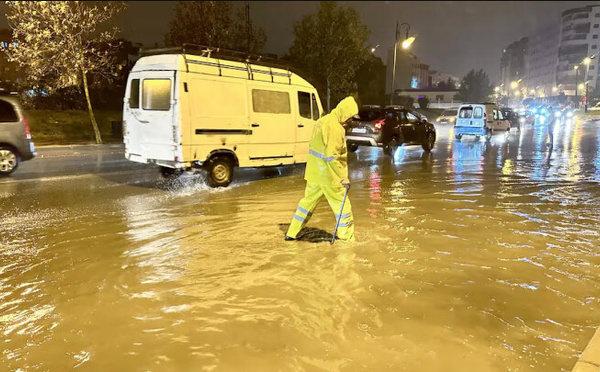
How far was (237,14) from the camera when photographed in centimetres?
2367

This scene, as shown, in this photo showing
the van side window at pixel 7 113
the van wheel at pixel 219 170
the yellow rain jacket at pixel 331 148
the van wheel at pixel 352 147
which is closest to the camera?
the yellow rain jacket at pixel 331 148

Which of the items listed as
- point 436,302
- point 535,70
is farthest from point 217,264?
point 535,70

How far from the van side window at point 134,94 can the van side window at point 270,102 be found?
2383 mm

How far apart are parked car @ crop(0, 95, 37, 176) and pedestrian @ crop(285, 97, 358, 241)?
8.41m

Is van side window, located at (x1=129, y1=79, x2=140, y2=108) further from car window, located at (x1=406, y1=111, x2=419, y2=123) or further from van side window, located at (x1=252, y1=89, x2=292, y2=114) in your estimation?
car window, located at (x1=406, y1=111, x2=419, y2=123)

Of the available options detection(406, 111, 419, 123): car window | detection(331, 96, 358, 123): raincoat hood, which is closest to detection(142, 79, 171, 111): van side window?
detection(331, 96, 358, 123): raincoat hood

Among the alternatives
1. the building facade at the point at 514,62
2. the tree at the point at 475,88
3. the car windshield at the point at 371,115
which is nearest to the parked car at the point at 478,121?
the car windshield at the point at 371,115

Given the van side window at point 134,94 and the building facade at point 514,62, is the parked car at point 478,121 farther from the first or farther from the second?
the building facade at point 514,62

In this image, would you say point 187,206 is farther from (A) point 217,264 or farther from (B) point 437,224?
(B) point 437,224

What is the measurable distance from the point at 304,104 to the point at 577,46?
455 feet

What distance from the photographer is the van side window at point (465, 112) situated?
71.9 feet

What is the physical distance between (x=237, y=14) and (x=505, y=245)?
21.4m

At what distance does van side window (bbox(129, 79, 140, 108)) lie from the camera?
29.4ft

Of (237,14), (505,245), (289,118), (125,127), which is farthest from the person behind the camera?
(237,14)
